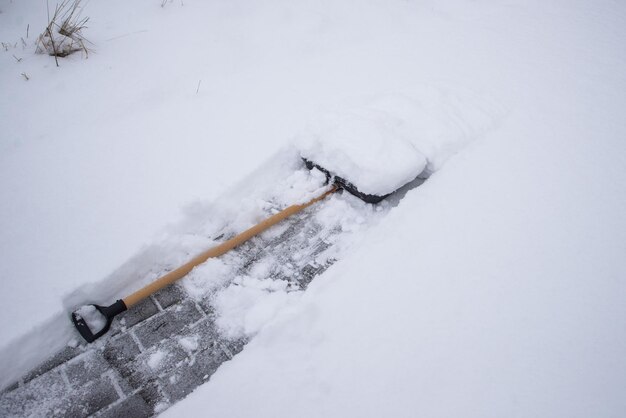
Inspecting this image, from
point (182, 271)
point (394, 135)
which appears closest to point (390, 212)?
point (394, 135)

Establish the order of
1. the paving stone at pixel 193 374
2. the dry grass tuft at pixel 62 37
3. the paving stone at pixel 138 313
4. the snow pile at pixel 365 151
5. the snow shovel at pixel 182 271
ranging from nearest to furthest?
1. the paving stone at pixel 193 374
2. the snow shovel at pixel 182 271
3. the paving stone at pixel 138 313
4. the snow pile at pixel 365 151
5. the dry grass tuft at pixel 62 37

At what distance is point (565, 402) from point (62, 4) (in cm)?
484

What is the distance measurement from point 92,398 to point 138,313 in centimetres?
41

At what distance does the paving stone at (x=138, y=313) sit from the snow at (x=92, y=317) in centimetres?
9

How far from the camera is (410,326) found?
1605 mm

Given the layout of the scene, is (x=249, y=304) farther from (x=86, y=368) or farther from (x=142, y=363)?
(x=86, y=368)

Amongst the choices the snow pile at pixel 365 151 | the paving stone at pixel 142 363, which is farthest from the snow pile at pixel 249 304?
the snow pile at pixel 365 151

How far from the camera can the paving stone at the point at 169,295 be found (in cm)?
184

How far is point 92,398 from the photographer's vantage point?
1.51 m

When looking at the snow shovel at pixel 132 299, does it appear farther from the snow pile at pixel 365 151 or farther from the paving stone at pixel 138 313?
the snow pile at pixel 365 151

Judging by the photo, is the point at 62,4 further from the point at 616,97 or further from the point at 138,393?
the point at 616,97

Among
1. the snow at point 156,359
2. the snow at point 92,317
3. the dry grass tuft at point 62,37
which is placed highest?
the dry grass tuft at point 62,37

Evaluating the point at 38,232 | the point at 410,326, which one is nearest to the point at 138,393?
the point at 38,232

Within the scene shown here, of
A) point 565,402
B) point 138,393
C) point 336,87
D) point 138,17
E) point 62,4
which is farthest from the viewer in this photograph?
point 138,17
